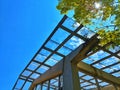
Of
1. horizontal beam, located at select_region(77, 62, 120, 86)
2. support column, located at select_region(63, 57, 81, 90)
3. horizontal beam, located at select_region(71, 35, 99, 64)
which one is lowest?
support column, located at select_region(63, 57, 81, 90)

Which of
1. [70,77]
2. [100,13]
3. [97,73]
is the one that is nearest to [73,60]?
[70,77]

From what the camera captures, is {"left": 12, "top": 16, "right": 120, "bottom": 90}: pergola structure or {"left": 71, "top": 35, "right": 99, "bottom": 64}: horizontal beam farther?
{"left": 12, "top": 16, "right": 120, "bottom": 90}: pergola structure

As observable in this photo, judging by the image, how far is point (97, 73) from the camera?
9.67 meters

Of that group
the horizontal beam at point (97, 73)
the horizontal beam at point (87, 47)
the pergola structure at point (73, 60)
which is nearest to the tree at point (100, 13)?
the pergola structure at point (73, 60)

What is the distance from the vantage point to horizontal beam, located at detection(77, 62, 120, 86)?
9.09m

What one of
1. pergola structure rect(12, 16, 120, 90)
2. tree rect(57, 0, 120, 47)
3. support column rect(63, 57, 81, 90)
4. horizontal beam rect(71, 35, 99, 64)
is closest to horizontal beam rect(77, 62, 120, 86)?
pergola structure rect(12, 16, 120, 90)

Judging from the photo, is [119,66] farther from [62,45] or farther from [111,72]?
[62,45]

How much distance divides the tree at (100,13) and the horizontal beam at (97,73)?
4.01 meters

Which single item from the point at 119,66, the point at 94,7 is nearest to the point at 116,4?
the point at 94,7

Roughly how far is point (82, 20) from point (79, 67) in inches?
162

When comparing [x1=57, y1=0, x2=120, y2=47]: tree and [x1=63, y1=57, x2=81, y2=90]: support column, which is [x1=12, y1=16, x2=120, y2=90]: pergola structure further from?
[x1=57, y1=0, x2=120, y2=47]: tree

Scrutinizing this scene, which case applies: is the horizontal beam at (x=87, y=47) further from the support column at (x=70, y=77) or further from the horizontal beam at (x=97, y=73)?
the horizontal beam at (x=97, y=73)

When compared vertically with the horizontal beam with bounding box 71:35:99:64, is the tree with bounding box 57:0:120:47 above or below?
below

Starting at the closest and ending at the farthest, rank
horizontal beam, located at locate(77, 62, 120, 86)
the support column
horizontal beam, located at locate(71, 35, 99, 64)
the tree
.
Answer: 1. the tree
2. horizontal beam, located at locate(71, 35, 99, 64)
3. the support column
4. horizontal beam, located at locate(77, 62, 120, 86)
